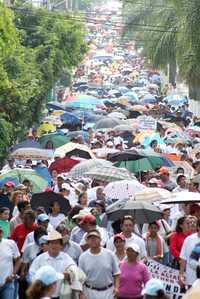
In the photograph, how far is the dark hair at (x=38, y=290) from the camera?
899 cm

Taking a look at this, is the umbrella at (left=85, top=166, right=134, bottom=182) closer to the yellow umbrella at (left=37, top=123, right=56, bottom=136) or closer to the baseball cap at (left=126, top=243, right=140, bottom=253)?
the baseball cap at (left=126, top=243, right=140, bottom=253)

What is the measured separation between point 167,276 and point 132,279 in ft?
3.92

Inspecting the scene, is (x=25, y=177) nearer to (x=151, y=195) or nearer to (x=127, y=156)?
(x=151, y=195)

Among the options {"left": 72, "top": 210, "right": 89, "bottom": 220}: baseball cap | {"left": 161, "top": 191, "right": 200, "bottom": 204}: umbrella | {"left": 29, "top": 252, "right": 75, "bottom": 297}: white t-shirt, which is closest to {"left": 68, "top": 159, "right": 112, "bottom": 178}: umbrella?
{"left": 161, "top": 191, "right": 200, "bottom": 204}: umbrella

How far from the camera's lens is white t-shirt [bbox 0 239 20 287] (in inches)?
522

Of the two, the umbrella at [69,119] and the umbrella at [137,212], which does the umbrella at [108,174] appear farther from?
the umbrella at [69,119]

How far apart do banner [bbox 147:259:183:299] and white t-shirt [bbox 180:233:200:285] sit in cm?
25

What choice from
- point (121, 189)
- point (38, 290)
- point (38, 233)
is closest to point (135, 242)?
point (38, 233)

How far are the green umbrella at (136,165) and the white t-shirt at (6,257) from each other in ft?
36.1

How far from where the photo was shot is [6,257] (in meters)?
13.3

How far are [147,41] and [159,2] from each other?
6.57 feet

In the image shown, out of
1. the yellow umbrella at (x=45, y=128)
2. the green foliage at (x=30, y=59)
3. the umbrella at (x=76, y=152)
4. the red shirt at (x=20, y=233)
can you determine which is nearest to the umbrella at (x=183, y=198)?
the red shirt at (x=20, y=233)

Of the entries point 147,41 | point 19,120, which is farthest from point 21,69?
point 147,41

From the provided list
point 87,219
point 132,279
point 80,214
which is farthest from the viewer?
point 80,214
